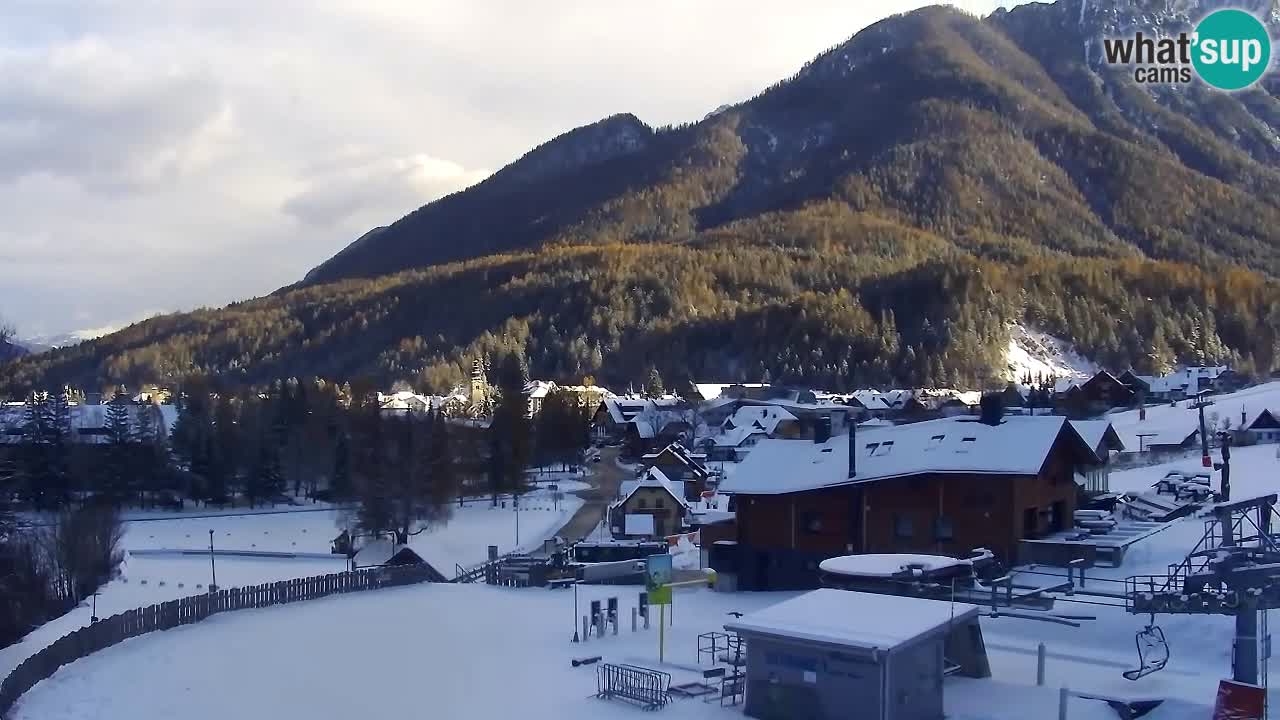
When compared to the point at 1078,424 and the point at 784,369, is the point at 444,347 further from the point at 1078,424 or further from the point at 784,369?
the point at 1078,424

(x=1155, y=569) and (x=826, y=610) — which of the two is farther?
(x=1155, y=569)

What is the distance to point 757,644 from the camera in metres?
17.5

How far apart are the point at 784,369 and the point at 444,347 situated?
5941 cm

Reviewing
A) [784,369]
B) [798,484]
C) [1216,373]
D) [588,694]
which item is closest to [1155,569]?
[798,484]

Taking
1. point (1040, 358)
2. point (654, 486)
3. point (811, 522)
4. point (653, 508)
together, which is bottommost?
point (653, 508)

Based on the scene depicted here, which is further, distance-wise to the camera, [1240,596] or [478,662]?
[478,662]

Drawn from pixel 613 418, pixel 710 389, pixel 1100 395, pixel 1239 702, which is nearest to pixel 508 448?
pixel 613 418

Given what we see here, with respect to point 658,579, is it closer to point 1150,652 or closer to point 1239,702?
point 1150,652

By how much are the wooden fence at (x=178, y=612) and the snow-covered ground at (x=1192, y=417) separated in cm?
4102

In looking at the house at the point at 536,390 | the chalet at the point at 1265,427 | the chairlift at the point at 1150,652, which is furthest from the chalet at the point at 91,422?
the chalet at the point at 1265,427

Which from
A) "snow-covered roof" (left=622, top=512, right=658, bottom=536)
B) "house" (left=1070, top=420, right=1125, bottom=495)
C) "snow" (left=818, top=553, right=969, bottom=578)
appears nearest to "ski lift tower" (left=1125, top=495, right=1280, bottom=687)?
"snow" (left=818, top=553, right=969, bottom=578)

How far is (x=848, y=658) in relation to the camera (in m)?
16.5

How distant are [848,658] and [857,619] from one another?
1024 mm

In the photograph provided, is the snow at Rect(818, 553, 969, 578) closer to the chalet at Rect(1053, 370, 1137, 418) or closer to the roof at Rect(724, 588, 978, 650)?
the roof at Rect(724, 588, 978, 650)
